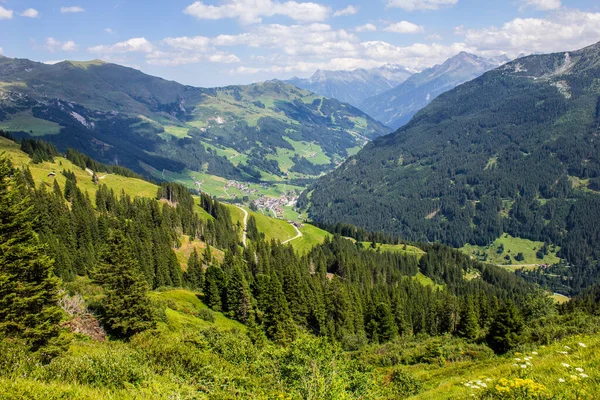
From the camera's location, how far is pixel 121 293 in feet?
159

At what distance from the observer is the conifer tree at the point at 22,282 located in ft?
101

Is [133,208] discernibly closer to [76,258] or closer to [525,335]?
[76,258]

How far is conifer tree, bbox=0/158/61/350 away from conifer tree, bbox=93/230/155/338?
13.1 meters

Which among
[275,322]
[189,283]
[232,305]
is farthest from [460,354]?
[189,283]

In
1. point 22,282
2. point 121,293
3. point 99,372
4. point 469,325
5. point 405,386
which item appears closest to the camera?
point 99,372

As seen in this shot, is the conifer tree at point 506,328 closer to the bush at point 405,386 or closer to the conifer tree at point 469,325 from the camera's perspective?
the conifer tree at point 469,325

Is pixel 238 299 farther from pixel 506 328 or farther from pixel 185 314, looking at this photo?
pixel 506 328

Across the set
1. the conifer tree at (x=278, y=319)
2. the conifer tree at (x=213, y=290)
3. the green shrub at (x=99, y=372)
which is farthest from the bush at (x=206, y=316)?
the green shrub at (x=99, y=372)

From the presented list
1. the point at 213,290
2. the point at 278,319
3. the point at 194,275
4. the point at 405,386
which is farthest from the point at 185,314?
the point at 405,386

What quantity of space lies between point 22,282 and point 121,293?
17033 millimetres

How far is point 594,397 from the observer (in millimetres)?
12570

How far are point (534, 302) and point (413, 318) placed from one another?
3587 cm

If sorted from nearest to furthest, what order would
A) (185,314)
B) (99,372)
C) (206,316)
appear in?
1. (99,372)
2. (185,314)
3. (206,316)

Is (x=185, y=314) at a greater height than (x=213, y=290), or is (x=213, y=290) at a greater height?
(x=185, y=314)
